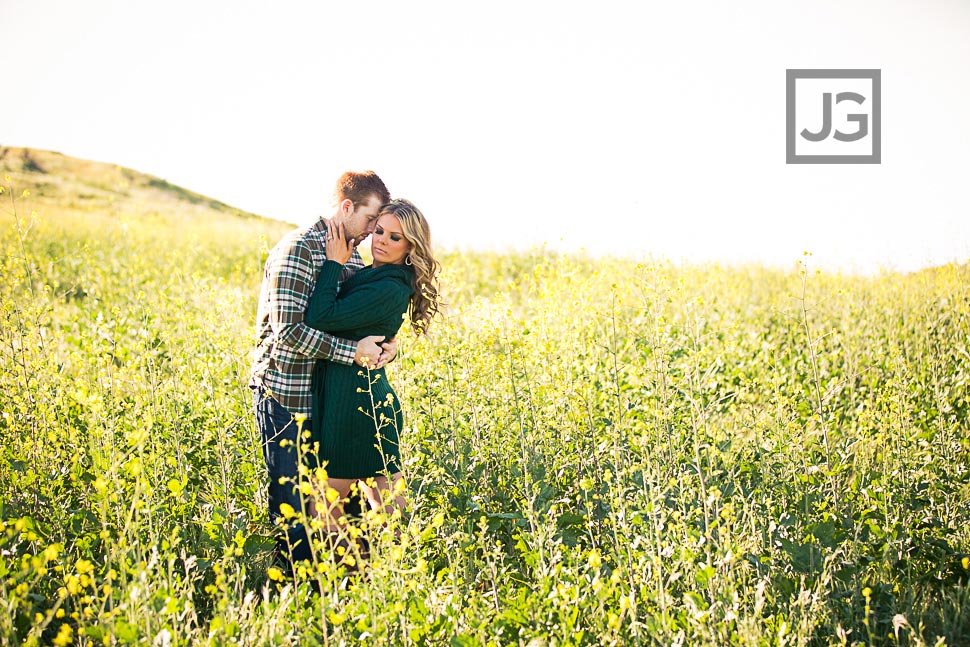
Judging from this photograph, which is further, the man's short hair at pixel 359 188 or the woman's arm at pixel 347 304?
the man's short hair at pixel 359 188

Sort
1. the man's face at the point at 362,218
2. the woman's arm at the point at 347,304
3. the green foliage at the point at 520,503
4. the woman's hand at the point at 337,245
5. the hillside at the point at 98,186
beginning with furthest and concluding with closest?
the hillside at the point at 98,186 < the man's face at the point at 362,218 < the woman's hand at the point at 337,245 < the woman's arm at the point at 347,304 < the green foliage at the point at 520,503

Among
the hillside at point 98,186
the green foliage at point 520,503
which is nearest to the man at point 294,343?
the green foliage at point 520,503

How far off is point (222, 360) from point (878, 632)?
13.8 ft

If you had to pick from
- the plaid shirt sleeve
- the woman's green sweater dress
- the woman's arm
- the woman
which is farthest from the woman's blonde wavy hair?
the plaid shirt sleeve

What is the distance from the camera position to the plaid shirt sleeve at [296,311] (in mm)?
3523

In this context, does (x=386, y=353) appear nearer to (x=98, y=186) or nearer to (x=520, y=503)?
(x=520, y=503)

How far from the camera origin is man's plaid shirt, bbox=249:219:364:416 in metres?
3.54

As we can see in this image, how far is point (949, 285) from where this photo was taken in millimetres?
6695

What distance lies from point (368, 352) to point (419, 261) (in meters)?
0.55

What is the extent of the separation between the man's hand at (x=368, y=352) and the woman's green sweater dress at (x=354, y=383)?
0.06 metres

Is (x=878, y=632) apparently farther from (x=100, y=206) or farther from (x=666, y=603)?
(x=100, y=206)

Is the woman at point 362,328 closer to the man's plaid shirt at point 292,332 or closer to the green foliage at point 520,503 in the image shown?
the man's plaid shirt at point 292,332

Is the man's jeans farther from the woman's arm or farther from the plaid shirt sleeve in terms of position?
the woman's arm

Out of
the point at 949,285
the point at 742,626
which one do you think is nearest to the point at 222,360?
the point at 742,626
